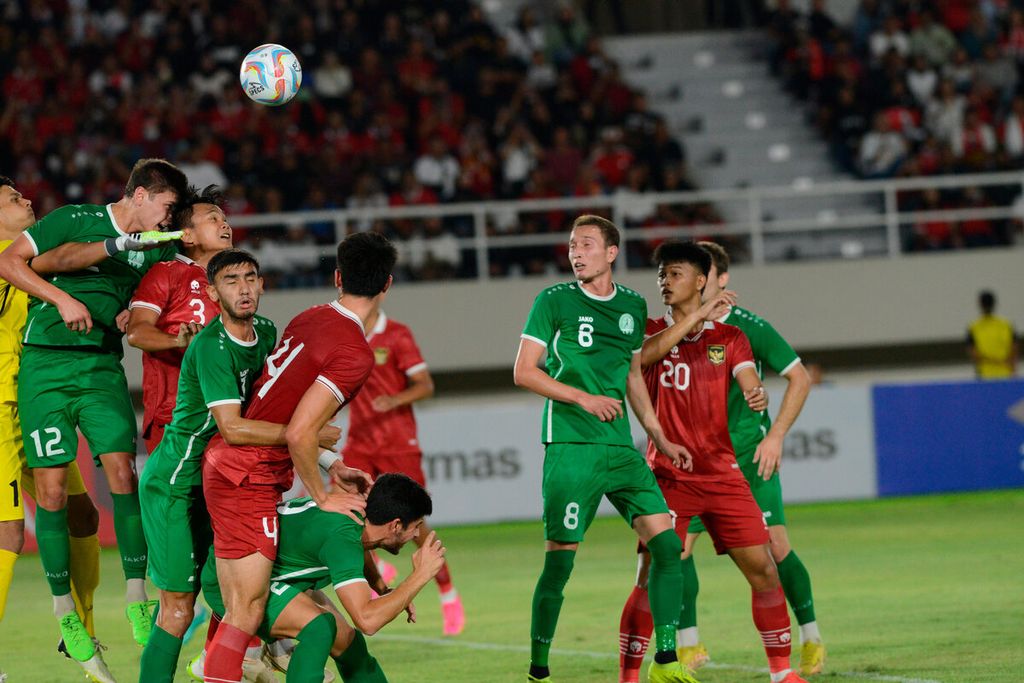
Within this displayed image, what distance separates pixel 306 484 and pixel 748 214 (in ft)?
55.3

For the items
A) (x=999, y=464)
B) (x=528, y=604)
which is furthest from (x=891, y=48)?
(x=528, y=604)

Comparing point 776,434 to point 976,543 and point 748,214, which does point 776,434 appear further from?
point 748,214

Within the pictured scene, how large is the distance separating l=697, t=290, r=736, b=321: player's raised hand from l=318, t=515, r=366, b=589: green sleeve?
2.30 meters

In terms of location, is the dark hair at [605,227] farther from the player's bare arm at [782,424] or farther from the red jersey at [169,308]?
the red jersey at [169,308]

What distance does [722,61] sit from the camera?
2641 centimetres

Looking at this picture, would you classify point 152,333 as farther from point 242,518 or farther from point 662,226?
point 662,226

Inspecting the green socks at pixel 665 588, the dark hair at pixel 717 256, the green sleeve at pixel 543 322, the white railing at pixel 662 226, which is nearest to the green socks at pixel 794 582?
the green socks at pixel 665 588

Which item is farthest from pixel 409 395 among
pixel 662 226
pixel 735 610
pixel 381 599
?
pixel 662 226

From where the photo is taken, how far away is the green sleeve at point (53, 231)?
7.99 metres

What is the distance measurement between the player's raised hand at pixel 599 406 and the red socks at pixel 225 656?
1979 millimetres

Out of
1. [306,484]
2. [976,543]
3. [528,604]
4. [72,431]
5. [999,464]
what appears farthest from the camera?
[999,464]

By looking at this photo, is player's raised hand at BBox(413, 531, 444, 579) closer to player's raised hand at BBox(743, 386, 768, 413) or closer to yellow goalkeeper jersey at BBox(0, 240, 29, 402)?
player's raised hand at BBox(743, 386, 768, 413)

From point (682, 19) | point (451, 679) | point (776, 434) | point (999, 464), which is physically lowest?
point (999, 464)

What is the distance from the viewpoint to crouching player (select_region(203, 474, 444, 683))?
652cm
